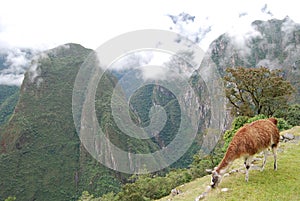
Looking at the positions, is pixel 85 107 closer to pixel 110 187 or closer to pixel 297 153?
pixel 110 187

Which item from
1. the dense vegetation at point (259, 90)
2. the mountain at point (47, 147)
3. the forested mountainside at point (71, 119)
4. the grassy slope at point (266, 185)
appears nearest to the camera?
the grassy slope at point (266, 185)

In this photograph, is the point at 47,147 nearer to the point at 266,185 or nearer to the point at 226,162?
the point at 226,162

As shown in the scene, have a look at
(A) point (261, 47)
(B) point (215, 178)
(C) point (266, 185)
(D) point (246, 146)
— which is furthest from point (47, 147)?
(A) point (261, 47)

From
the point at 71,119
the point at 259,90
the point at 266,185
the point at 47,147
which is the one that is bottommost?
the point at 47,147

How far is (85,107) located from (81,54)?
184 feet

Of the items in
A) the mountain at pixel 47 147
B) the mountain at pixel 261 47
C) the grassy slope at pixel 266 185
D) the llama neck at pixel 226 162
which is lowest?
the mountain at pixel 47 147

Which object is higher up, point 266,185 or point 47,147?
point 266,185

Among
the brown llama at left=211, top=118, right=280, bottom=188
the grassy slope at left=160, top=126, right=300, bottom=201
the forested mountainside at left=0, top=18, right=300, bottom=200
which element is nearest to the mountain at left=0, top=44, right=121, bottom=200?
the forested mountainside at left=0, top=18, right=300, bottom=200

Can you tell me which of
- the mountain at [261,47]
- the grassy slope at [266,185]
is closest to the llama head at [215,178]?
the grassy slope at [266,185]

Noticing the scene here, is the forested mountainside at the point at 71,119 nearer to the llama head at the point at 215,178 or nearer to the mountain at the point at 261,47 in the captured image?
the mountain at the point at 261,47

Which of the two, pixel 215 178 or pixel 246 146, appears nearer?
pixel 246 146

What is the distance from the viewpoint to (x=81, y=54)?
146 metres

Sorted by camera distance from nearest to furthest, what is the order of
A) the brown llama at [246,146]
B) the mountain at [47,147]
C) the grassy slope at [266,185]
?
the grassy slope at [266,185]
the brown llama at [246,146]
the mountain at [47,147]

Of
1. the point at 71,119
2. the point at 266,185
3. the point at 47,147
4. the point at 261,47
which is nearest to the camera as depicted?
the point at 266,185
